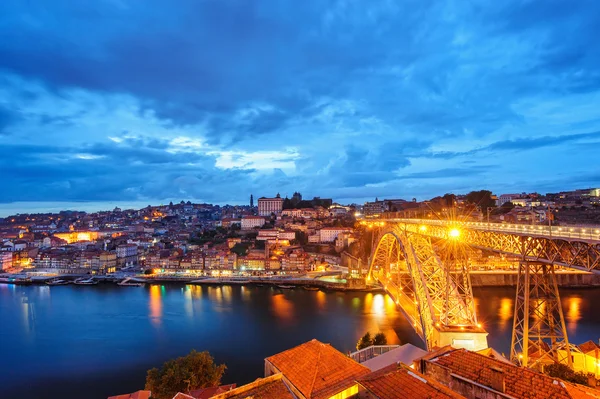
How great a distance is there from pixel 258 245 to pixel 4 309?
19467mm

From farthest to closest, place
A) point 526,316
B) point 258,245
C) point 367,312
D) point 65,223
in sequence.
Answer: point 65,223 → point 258,245 → point 367,312 → point 526,316

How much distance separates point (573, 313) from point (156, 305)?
2064 centimetres

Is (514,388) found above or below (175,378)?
above

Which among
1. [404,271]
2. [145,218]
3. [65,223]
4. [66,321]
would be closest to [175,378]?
[66,321]

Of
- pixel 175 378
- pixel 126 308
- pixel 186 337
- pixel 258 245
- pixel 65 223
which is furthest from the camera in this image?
pixel 65 223

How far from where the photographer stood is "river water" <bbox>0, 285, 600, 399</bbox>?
34.6 ft

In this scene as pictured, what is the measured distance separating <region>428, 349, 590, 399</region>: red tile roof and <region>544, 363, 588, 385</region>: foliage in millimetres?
1854

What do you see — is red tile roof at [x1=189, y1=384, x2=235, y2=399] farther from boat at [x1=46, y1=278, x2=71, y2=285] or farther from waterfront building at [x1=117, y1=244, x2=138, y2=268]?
waterfront building at [x1=117, y1=244, x2=138, y2=268]

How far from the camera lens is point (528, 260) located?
17.9 ft

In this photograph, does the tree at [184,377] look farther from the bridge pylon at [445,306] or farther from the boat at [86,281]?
the boat at [86,281]

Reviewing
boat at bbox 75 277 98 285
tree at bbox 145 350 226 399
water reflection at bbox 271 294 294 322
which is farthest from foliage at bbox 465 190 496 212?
boat at bbox 75 277 98 285

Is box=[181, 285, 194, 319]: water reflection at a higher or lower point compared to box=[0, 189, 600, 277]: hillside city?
lower

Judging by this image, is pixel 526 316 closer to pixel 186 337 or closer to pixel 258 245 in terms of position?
pixel 186 337

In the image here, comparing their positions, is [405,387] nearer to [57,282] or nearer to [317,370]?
[317,370]
